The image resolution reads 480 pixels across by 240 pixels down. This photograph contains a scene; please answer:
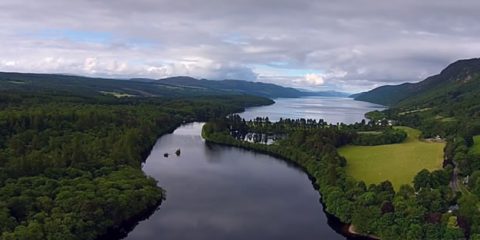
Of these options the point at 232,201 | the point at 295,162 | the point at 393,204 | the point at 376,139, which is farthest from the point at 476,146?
the point at 232,201

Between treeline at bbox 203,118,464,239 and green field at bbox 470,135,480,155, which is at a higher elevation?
green field at bbox 470,135,480,155

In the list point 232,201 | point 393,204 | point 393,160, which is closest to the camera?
point 393,204

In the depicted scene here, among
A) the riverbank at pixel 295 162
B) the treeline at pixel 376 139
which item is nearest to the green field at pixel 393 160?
the treeline at pixel 376 139

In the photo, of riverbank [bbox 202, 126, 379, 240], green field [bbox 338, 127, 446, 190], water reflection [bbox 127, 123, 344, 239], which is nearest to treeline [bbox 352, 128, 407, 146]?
green field [bbox 338, 127, 446, 190]

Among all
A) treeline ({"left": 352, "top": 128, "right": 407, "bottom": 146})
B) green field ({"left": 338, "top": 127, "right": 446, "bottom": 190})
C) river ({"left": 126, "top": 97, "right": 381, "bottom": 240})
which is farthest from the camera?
treeline ({"left": 352, "top": 128, "right": 407, "bottom": 146})

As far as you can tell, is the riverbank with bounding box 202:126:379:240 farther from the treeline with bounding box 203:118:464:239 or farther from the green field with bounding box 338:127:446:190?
the green field with bounding box 338:127:446:190

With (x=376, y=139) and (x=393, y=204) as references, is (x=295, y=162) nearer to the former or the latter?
(x=376, y=139)

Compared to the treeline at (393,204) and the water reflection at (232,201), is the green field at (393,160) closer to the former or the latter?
the treeline at (393,204)
